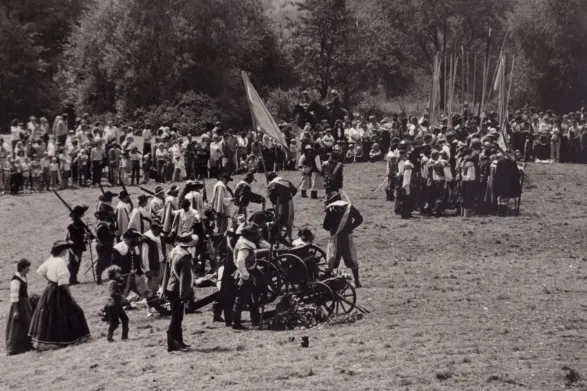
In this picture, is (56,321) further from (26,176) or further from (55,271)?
(26,176)

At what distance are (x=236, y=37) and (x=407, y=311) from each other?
31.4 meters

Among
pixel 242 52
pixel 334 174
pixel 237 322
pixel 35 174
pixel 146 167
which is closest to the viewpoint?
pixel 237 322

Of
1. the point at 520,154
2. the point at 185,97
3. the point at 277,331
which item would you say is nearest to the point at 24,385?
the point at 277,331

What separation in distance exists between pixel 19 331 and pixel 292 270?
4.57 metres

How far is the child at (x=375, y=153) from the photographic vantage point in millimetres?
34156

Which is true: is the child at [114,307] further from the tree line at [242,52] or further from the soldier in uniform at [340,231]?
the tree line at [242,52]

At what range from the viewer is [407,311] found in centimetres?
1588

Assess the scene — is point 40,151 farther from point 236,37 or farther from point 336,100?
point 236,37

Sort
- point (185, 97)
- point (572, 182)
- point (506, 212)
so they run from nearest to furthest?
point (506, 212)
point (572, 182)
point (185, 97)

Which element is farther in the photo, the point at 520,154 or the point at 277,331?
the point at 520,154

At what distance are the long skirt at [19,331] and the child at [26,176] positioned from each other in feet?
53.4

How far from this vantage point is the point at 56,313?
15.7m

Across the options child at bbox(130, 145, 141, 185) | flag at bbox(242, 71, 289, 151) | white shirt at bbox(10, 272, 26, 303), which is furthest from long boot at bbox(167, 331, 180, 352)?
child at bbox(130, 145, 141, 185)

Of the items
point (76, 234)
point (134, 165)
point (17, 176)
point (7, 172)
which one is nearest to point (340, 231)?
point (76, 234)
